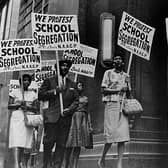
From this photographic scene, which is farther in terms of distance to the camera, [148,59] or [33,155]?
[33,155]

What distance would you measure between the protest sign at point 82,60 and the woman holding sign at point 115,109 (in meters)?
0.52

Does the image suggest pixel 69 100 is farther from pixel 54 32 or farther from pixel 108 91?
pixel 54 32

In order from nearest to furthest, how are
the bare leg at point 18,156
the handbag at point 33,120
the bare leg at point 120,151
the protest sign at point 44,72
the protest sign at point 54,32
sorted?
1. the bare leg at point 120,151
2. the protest sign at point 54,32
3. the handbag at point 33,120
4. the bare leg at point 18,156
5. the protest sign at point 44,72

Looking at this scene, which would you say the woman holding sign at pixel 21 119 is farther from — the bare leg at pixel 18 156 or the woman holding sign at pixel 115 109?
the woman holding sign at pixel 115 109

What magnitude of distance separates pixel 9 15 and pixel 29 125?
6.18 meters

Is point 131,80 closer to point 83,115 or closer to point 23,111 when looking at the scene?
point 83,115

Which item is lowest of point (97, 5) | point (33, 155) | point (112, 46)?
point (33, 155)

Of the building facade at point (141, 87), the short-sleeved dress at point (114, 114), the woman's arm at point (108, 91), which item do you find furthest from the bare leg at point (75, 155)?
Answer: the woman's arm at point (108, 91)

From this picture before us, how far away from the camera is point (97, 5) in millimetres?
8969

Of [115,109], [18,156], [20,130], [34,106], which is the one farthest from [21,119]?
[115,109]

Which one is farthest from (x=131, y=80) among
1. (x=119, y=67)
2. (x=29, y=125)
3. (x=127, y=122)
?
(x=29, y=125)

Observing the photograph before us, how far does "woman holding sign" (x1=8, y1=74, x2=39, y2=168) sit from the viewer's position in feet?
28.5

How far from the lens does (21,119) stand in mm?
8742

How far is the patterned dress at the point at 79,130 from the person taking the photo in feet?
25.7
